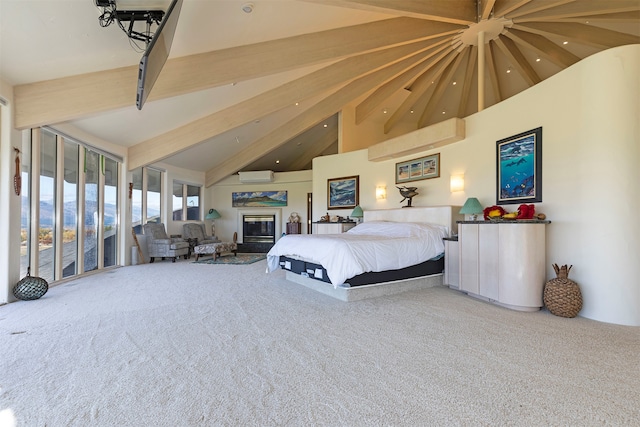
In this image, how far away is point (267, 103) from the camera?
631cm

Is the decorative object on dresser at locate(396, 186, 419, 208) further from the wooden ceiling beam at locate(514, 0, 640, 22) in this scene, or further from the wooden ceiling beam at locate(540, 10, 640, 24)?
the wooden ceiling beam at locate(540, 10, 640, 24)

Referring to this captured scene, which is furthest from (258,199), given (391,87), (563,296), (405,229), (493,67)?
(563,296)

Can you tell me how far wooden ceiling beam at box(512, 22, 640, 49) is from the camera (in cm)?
488

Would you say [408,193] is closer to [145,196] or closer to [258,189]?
[258,189]

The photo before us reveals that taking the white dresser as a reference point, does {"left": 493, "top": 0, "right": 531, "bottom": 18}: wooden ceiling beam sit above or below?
above

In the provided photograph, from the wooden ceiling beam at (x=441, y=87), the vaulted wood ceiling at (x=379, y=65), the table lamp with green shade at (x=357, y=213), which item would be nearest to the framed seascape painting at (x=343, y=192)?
the table lamp with green shade at (x=357, y=213)

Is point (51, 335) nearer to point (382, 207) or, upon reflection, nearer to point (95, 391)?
point (95, 391)

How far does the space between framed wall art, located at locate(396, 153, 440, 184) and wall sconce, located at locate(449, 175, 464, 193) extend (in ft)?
1.25

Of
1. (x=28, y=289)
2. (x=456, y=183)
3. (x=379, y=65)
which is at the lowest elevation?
(x=28, y=289)

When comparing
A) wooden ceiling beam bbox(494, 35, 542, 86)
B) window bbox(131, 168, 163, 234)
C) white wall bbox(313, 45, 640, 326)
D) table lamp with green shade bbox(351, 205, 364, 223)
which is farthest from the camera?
window bbox(131, 168, 163, 234)

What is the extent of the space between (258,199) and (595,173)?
31.1 ft

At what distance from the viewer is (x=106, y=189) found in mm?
6602

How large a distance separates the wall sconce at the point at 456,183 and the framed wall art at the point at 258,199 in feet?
21.6

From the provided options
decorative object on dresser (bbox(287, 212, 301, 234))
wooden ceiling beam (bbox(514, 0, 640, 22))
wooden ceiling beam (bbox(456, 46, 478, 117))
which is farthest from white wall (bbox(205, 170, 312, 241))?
wooden ceiling beam (bbox(514, 0, 640, 22))
